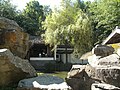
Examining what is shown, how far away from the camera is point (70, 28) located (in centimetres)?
2614

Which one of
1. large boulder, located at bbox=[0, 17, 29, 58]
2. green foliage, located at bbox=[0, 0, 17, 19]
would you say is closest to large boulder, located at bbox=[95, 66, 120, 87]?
large boulder, located at bbox=[0, 17, 29, 58]

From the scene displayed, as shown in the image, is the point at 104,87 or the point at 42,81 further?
the point at 42,81

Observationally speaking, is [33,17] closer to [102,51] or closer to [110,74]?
[102,51]

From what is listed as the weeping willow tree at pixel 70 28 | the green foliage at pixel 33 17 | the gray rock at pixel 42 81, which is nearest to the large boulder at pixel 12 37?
the gray rock at pixel 42 81

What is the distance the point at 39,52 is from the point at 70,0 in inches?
296

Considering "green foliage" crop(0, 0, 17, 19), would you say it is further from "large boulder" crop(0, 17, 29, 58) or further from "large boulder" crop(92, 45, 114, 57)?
"large boulder" crop(92, 45, 114, 57)

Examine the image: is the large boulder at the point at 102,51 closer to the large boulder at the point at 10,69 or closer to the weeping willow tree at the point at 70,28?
the large boulder at the point at 10,69

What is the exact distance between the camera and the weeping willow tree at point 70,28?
2605 cm

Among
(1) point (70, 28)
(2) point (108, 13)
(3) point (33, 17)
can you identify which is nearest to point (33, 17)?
(3) point (33, 17)

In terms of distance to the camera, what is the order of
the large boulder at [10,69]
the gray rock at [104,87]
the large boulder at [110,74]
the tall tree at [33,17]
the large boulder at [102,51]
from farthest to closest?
the tall tree at [33,17] < the large boulder at [10,69] < the large boulder at [102,51] < the large boulder at [110,74] < the gray rock at [104,87]

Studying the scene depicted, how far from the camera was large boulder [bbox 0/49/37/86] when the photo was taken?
31.5 ft

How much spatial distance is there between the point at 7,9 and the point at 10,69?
23438mm

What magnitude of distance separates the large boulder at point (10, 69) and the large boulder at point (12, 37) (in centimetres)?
221

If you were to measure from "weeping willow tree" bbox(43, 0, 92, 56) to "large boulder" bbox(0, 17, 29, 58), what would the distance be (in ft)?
44.2
